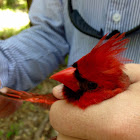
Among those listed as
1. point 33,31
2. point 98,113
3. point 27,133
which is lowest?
point 27,133

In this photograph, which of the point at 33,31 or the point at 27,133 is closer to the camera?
the point at 33,31

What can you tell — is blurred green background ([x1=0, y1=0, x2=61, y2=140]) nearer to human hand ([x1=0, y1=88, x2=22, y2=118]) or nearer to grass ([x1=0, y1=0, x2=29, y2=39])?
human hand ([x1=0, y1=88, x2=22, y2=118])

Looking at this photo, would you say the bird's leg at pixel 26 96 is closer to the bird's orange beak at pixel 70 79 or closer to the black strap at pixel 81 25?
the bird's orange beak at pixel 70 79

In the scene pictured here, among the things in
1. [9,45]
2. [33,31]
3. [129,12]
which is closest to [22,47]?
[9,45]

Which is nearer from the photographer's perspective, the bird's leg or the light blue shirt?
the bird's leg

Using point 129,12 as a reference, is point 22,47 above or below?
below

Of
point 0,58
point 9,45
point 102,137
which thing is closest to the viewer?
point 102,137

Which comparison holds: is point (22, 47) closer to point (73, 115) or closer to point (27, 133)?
point (73, 115)

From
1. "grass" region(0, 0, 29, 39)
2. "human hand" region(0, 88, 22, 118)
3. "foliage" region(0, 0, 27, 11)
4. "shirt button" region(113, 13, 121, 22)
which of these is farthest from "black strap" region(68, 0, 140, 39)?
"foliage" region(0, 0, 27, 11)
